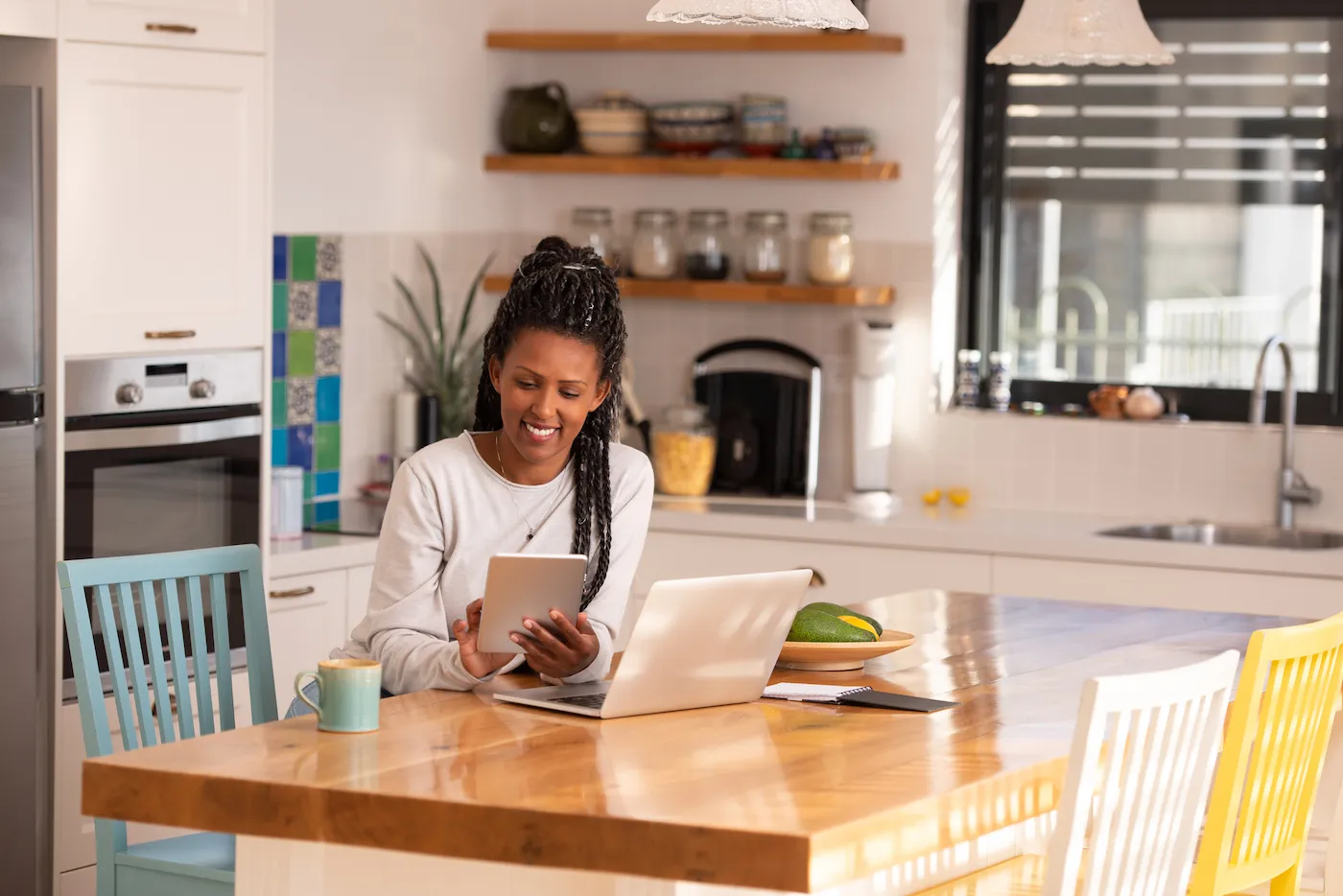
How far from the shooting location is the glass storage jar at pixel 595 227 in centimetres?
537

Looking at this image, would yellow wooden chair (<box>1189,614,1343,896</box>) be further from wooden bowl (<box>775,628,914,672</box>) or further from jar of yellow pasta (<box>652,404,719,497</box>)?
jar of yellow pasta (<box>652,404,719,497</box>)

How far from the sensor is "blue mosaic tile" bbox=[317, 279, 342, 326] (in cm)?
477

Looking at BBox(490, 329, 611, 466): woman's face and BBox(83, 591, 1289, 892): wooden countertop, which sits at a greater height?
BBox(490, 329, 611, 466): woman's face

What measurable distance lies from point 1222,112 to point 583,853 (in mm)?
3794

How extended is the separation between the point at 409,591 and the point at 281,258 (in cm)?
216

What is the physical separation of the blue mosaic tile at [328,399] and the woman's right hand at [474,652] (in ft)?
7.71

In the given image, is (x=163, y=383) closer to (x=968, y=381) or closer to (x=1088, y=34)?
(x=1088, y=34)

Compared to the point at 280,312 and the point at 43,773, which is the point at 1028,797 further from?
the point at 280,312

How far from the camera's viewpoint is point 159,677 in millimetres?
2859

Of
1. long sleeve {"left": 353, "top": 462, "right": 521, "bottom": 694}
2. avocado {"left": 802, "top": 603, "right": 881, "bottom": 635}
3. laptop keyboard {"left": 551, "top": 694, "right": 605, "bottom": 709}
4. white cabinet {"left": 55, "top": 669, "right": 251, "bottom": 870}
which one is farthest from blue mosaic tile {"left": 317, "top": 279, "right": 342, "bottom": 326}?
laptop keyboard {"left": 551, "top": 694, "right": 605, "bottom": 709}

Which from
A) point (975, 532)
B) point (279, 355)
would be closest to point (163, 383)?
point (279, 355)

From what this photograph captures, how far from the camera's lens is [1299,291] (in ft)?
16.5

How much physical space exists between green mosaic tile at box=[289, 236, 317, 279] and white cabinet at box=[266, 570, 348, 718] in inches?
32.8

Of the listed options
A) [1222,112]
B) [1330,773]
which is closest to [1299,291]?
[1222,112]
